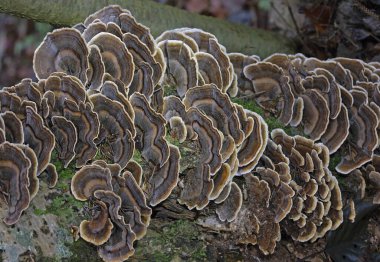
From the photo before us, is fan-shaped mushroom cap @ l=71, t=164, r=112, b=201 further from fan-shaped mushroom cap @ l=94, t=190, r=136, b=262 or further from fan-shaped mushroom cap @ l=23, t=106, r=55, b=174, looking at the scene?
fan-shaped mushroom cap @ l=23, t=106, r=55, b=174

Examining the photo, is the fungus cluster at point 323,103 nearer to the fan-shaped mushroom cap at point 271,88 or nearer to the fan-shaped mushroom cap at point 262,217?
the fan-shaped mushroom cap at point 271,88

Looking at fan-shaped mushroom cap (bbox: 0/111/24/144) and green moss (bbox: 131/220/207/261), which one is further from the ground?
fan-shaped mushroom cap (bbox: 0/111/24/144)

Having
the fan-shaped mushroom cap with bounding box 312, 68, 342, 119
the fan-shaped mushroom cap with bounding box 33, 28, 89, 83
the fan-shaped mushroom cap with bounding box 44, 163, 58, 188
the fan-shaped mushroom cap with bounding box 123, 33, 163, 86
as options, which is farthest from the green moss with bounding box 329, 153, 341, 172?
the fan-shaped mushroom cap with bounding box 44, 163, 58, 188

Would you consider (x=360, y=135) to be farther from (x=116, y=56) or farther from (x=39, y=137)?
(x=39, y=137)

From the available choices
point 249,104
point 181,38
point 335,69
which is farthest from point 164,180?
point 335,69

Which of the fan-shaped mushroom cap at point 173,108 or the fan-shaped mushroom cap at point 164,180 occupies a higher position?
the fan-shaped mushroom cap at point 173,108

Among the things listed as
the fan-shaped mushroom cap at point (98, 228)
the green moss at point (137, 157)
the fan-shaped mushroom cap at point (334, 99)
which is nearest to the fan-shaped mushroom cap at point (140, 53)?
the green moss at point (137, 157)
